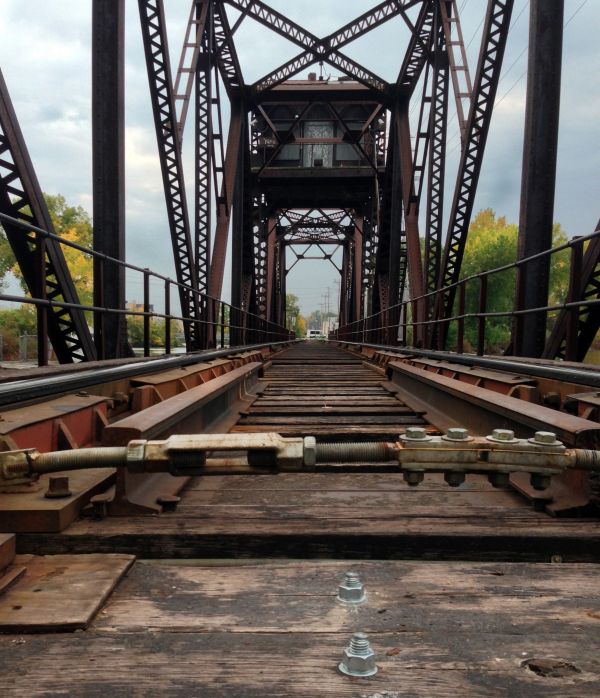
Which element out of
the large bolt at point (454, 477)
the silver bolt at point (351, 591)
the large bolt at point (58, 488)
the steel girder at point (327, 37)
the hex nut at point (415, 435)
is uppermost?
the steel girder at point (327, 37)

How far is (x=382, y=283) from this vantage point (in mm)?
20109

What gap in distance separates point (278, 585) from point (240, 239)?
16389mm

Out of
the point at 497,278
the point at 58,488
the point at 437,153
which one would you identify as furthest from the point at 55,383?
the point at 497,278

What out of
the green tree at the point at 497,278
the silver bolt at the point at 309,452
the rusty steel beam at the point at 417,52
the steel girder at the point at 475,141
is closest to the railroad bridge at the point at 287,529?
the silver bolt at the point at 309,452

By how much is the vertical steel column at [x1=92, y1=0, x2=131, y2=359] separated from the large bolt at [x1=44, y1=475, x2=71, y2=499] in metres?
4.32

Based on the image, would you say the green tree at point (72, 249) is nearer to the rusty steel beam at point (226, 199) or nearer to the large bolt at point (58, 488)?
the rusty steel beam at point (226, 199)

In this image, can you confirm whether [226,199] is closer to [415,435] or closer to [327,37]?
[327,37]

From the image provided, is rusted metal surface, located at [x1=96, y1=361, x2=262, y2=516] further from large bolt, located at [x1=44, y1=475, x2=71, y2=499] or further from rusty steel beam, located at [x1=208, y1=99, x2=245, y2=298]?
rusty steel beam, located at [x1=208, y1=99, x2=245, y2=298]

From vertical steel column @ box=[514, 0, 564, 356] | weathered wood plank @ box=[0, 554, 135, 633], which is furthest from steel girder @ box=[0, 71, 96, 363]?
vertical steel column @ box=[514, 0, 564, 356]

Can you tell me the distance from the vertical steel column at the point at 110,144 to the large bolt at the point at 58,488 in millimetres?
4318

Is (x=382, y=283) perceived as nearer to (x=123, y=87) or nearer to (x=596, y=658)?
(x=123, y=87)

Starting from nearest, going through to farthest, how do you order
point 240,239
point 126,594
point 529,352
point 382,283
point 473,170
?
point 126,594 < point 529,352 < point 473,170 < point 240,239 < point 382,283

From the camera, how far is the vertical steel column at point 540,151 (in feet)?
20.4

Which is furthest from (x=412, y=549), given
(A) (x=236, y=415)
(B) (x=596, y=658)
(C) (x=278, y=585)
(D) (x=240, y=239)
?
(D) (x=240, y=239)
